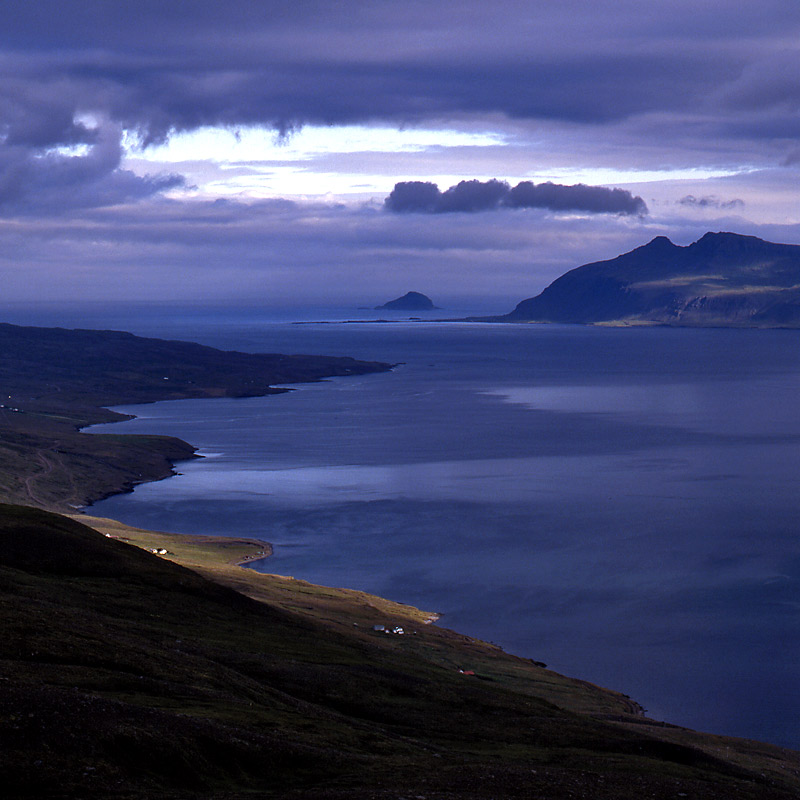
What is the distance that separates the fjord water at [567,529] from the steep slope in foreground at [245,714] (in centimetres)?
1514

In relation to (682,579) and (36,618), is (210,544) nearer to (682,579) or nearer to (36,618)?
(682,579)

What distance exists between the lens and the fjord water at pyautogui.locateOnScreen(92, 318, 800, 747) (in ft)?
211

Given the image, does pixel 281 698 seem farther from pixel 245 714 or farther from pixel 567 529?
pixel 567 529

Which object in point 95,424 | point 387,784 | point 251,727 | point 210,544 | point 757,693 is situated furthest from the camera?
point 95,424

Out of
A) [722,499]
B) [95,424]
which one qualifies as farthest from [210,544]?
[95,424]

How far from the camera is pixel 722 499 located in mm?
111562

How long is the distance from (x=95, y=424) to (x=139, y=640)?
155780 mm

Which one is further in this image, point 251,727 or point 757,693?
point 757,693

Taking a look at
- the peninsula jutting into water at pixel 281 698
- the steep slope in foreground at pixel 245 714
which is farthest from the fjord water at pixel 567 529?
the steep slope in foreground at pixel 245 714

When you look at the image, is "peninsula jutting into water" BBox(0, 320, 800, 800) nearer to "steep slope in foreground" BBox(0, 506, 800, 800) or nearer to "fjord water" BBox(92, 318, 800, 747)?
"steep slope in foreground" BBox(0, 506, 800, 800)

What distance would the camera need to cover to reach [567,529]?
328 feet

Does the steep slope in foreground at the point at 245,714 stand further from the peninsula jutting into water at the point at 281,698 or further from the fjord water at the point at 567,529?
the fjord water at the point at 567,529

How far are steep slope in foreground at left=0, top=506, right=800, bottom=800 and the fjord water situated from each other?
15.1 meters

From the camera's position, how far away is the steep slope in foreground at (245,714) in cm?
2412
